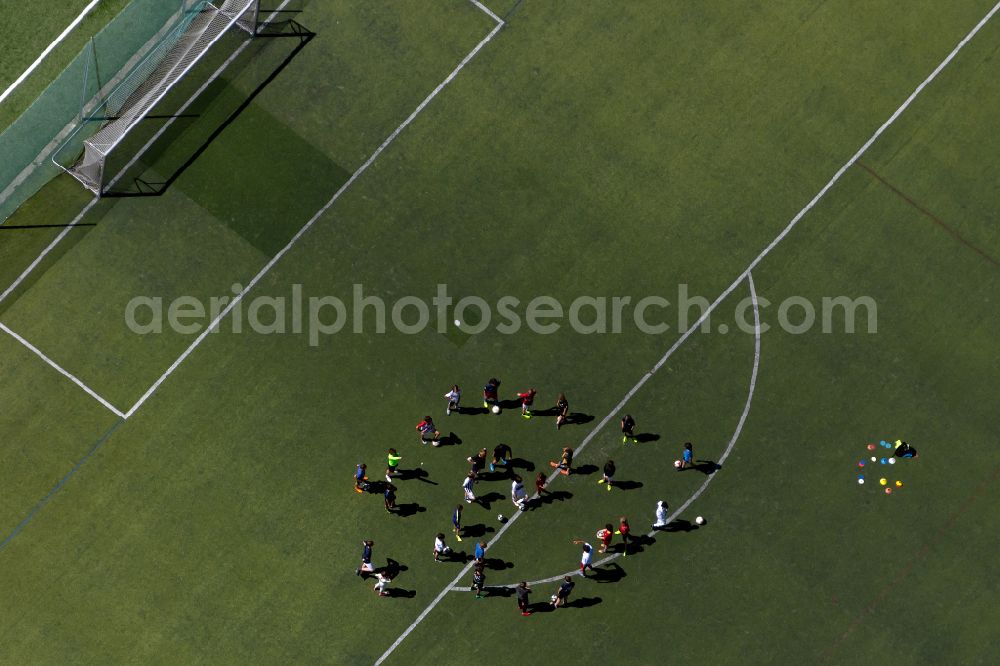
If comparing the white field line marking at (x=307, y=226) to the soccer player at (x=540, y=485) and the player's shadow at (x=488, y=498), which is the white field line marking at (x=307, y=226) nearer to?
the player's shadow at (x=488, y=498)

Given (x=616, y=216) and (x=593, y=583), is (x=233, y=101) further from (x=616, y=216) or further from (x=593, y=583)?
(x=593, y=583)

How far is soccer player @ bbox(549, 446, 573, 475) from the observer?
38125 mm

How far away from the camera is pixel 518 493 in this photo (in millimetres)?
38438

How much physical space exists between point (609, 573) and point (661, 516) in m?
2.66

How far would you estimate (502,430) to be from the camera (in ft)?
128

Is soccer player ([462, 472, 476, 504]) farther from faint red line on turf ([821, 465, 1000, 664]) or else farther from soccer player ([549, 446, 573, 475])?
faint red line on turf ([821, 465, 1000, 664])

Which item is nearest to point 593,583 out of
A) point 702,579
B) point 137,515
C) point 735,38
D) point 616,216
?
point 702,579

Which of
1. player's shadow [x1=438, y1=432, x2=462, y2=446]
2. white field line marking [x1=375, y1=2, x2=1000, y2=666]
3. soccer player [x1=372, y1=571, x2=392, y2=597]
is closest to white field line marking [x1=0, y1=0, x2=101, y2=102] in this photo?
player's shadow [x1=438, y1=432, x2=462, y2=446]

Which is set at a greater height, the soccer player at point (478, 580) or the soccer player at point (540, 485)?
the soccer player at point (540, 485)

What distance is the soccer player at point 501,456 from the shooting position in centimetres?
3834

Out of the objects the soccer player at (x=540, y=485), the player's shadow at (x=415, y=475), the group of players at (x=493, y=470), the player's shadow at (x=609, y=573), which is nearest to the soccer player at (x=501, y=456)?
the group of players at (x=493, y=470)

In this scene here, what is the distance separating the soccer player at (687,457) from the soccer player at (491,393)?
658 centimetres

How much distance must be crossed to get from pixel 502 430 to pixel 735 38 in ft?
52.3

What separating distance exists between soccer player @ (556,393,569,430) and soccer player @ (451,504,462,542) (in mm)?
4381
